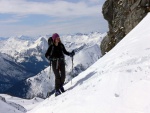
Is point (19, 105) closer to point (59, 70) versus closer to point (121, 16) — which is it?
point (121, 16)

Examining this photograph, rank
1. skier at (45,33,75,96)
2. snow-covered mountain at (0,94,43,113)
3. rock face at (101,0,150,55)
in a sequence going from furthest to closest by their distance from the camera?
rock face at (101,0,150,55)
snow-covered mountain at (0,94,43,113)
skier at (45,33,75,96)

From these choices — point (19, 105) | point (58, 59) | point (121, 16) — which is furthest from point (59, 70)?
point (19, 105)

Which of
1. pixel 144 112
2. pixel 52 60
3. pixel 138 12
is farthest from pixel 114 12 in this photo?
pixel 144 112

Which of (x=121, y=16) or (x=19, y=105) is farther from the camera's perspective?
(x=19, y=105)

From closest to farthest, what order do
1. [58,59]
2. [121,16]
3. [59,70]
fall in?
[58,59] < [59,70] < [121,16]

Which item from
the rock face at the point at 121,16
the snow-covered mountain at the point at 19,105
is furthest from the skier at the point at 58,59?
the rock face at the point at 121,16

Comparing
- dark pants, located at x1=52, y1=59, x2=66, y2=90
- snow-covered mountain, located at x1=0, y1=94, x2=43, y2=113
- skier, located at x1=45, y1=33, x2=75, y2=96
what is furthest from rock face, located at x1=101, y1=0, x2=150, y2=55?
dark pants, located at x1=52, y1=59, x2=66, y2=90

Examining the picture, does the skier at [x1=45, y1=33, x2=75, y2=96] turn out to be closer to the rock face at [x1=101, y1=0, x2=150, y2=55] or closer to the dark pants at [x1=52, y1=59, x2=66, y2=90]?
the dark pants at [x1=52, y1=59, x2=66, y2=90]

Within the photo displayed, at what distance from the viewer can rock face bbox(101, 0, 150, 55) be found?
32.3m

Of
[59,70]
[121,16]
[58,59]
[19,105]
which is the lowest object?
[19,105]

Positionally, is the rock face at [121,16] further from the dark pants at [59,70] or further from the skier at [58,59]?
the dark pants at [59,70]

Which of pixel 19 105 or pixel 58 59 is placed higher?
pixel 58 59

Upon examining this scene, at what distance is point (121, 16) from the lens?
1537 inches

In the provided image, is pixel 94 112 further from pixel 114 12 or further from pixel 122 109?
pixel 114 12
